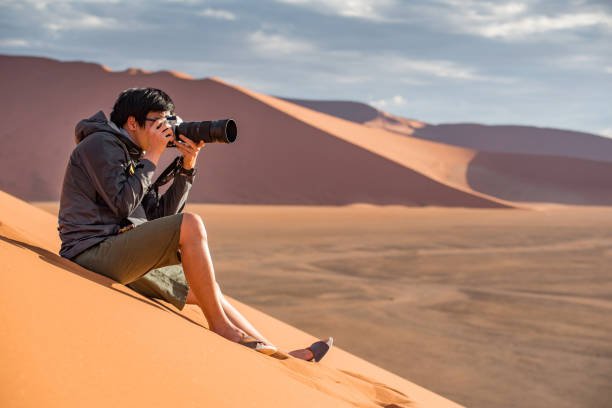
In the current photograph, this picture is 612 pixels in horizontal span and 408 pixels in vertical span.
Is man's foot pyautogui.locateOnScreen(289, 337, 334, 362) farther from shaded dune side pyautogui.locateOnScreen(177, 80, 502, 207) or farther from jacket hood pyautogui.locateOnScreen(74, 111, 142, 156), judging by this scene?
shaded dune side pyautogui.locateOnScreen(177, 80, 502, 207)

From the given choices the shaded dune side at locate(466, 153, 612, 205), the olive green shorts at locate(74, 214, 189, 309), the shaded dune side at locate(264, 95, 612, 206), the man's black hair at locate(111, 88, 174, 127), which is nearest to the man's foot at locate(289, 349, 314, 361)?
the olive green shorts at locate(74, 214, 189, 309)

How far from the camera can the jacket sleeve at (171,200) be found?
12.6 ft

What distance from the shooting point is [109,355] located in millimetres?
2301

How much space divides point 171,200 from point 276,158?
34790 mm

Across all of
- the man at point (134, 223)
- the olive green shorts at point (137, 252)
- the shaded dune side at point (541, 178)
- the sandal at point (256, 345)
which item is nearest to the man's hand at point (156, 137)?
the man at point (134, 223)

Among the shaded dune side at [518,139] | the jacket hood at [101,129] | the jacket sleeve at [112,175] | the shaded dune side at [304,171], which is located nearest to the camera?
the jacket sleeve at [112,175]

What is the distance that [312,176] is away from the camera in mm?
37031

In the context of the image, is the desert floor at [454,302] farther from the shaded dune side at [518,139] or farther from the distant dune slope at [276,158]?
the shaded dune side at [518,139]

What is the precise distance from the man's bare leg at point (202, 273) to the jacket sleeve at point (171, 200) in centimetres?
53

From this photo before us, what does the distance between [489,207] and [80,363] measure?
108 ft

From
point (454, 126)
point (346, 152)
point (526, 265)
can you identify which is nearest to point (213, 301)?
point (526, 265)

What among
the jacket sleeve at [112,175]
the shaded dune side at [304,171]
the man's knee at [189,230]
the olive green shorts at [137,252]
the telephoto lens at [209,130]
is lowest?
the shaded dune side at [304,171]

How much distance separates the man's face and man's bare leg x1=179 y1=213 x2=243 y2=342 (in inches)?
16.9

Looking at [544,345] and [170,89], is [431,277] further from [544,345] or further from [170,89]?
[170,89]
